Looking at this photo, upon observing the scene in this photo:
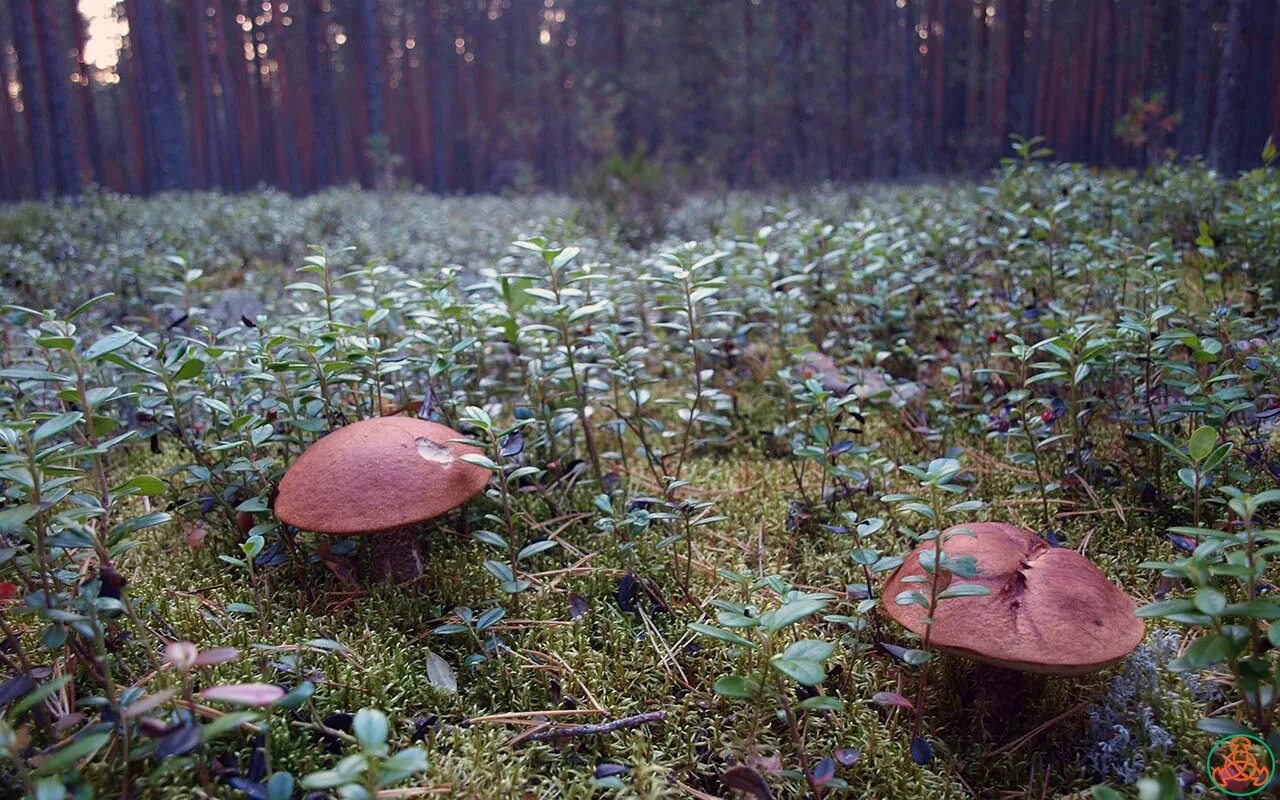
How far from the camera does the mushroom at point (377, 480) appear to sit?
201cm

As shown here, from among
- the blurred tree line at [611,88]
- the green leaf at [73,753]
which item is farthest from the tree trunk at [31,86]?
the green leaf at [73,753]

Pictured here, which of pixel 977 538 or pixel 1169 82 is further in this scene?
pixel 1169 82

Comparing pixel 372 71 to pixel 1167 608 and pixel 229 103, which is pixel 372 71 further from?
pixel 1167 608

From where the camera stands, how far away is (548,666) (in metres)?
2.00

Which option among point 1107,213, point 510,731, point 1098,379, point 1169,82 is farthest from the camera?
point 1169,82

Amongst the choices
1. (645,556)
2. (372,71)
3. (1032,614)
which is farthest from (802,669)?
(372,71)

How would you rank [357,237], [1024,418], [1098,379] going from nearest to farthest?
1. [1024,418]
2. [1098,379]
3. [357,237]

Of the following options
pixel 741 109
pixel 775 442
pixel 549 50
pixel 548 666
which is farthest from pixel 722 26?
pixel 548 666

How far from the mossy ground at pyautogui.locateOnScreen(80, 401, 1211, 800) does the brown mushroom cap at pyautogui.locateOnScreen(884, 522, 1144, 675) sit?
0.29m

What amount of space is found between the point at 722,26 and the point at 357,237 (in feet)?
69.1

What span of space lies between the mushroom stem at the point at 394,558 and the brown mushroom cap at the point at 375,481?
326mm

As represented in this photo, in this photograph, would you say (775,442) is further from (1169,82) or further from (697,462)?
(1169,82)

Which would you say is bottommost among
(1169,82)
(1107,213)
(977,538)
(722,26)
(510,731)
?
(510,731)

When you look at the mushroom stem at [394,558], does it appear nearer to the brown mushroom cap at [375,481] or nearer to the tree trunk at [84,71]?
the brown mushroom cap at [375,481]
